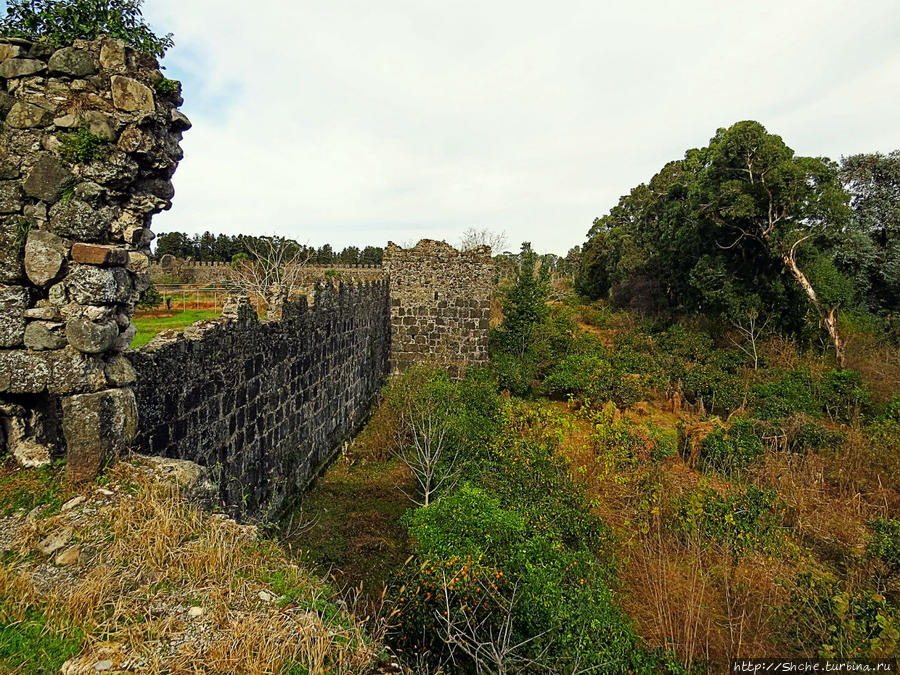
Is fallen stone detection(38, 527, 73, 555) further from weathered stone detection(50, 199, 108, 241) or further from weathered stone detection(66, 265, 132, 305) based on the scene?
weathered stone detection(50, 199, 108, 241)

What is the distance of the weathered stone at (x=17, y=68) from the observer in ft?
10.5

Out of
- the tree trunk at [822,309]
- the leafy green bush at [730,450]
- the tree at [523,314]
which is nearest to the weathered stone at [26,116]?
the leafy green bush at [730,450]

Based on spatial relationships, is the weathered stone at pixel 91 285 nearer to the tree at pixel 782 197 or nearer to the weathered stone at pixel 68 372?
the weathered stone at pixel 68 372

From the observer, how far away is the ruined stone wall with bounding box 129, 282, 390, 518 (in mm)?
4184

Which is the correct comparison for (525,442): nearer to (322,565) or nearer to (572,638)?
(322,565)

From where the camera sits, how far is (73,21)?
131 inches

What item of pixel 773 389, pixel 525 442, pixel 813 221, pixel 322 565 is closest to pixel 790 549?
pixel 525 442

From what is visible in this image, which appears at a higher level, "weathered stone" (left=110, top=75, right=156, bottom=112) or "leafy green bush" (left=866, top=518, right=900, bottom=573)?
"weathered stone" (left=110, top=75, right=156, bottom=112)

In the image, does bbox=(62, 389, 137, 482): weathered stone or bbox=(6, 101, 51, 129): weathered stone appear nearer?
bbox=(62, 389, 137, 482): weathered stone

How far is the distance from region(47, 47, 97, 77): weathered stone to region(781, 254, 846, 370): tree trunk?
56.3 ft

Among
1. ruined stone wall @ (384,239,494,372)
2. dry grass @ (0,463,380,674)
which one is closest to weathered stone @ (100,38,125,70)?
dry grass @ (0,463,380,674)

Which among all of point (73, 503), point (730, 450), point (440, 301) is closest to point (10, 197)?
point (73, 503)

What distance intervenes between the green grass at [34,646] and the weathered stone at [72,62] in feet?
10.8

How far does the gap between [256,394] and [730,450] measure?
26.6 ft
